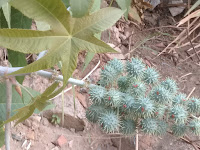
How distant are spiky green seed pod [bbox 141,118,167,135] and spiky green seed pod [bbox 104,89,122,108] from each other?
4.2 inches

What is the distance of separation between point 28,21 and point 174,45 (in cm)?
112

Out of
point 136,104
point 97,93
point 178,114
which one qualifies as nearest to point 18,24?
point 97,93

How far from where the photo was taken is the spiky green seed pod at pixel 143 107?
2.05 ft

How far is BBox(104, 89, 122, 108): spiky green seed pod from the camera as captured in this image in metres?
Answer: 0.62

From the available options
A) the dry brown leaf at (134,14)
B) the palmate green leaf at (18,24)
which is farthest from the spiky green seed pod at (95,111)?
the dry brown leaf at (134,14)

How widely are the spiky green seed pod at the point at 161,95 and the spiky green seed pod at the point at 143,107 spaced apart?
0.8 inches

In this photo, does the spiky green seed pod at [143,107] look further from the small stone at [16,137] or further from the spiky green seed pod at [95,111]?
the small stone at [16,137]

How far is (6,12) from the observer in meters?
0.40

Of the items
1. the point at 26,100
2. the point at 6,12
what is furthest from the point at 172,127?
the point at 6,12

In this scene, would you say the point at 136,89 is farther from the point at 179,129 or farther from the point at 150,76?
the point at 179,129

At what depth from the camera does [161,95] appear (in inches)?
25.6

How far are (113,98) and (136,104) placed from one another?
2.7 inches


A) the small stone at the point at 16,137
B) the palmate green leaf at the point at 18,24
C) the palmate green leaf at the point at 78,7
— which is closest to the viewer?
the palmate green leaf at the point at 78,7

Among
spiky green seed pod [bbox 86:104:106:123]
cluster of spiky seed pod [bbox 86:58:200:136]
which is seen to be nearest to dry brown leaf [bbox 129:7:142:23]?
cluster of spiky seed pod [bbox 86:58:200:136]
